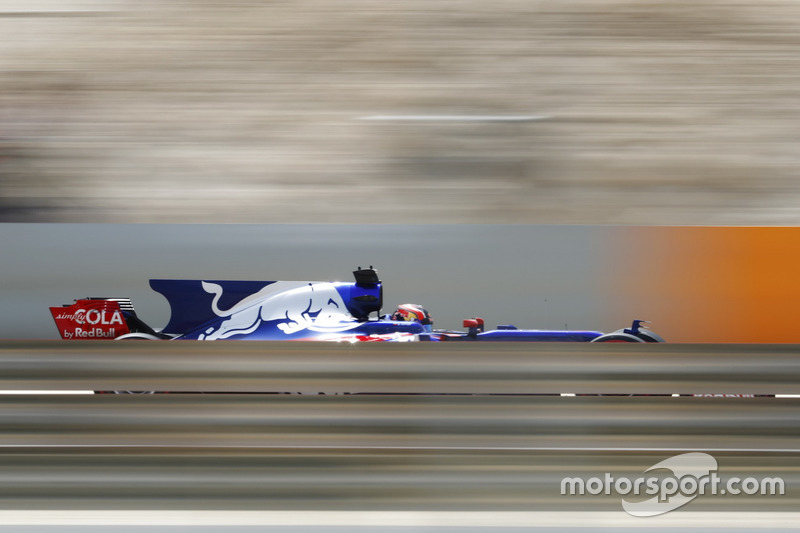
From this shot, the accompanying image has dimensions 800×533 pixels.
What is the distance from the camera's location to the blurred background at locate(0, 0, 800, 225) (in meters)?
2.55

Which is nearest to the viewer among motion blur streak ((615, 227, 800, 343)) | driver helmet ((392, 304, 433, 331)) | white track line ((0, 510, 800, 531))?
white track line ((0, 510, 800, 531))

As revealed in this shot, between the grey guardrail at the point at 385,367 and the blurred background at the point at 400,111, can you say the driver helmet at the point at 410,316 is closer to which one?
the blurred background at the point at 400,111

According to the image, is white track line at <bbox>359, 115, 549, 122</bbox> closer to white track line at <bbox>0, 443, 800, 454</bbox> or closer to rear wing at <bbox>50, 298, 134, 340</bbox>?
white track line at <bbox>0, 443, 800, 454</bbox>

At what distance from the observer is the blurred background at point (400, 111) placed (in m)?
2.55

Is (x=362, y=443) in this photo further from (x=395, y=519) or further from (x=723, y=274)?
(x=723, y=274)

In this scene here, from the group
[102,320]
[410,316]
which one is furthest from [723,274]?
[102,320]

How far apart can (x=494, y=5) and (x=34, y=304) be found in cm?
239

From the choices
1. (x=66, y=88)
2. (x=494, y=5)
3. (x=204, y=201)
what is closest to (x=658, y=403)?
(x=204, y=201)

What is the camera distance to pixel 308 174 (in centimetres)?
265

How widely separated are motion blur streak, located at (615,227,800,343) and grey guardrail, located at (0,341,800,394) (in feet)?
1.09

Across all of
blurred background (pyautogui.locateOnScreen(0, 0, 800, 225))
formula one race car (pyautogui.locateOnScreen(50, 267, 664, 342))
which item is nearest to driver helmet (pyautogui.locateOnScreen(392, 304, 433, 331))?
formula one race car (pyautogui.locateOnScreen(50, 267, 664, 342))

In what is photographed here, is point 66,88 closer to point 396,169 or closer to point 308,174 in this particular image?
point 308,174

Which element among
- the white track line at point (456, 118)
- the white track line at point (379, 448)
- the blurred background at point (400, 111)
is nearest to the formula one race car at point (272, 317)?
the blurred background at point (400, 111)

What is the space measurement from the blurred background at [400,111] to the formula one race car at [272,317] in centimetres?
191
